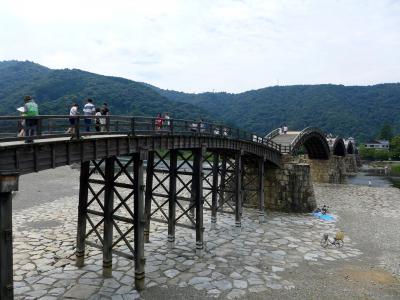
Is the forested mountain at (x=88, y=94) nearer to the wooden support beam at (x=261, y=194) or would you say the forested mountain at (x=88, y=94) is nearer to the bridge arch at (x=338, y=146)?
the bridge arch at (x=338, y=146)

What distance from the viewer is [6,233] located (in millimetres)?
7391

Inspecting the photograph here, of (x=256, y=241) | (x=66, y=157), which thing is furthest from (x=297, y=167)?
(x=66, y=157)

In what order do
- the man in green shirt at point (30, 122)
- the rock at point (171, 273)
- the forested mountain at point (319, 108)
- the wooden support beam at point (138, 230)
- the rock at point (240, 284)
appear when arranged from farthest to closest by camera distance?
the forested mountain at point (319, 108)
the rock at point (171, 273)
the rock at point (240, 284)
the wooden support beam at point (138, 230)
the man in green shirt at point (30, 122)

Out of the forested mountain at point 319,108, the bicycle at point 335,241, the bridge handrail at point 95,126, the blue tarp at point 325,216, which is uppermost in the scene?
the forested mountain at point 319,108

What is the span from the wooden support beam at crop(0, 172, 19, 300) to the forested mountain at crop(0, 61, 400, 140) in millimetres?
76916

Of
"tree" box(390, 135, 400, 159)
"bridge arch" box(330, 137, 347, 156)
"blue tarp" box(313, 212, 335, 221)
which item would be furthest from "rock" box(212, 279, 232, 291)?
"tree" box(390, 135, 400, 159)

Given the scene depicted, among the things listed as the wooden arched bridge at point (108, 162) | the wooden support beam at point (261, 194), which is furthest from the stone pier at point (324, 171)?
the wooden arched bridge at point (108, 162)

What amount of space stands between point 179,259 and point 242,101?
17540 cm

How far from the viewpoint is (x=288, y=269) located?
15.0 m

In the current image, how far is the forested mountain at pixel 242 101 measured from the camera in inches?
4208

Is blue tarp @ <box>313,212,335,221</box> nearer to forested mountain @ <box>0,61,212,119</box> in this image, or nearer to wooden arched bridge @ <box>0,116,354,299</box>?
wooden arched bridge @ <box>0,116,354,299</box>

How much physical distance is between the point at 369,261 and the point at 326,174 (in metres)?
33.9

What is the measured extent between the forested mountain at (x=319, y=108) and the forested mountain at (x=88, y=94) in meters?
36.9

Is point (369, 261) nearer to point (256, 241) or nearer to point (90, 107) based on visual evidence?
point (256, 241)
